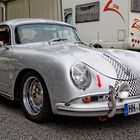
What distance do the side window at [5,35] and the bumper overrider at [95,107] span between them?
1.94 metres

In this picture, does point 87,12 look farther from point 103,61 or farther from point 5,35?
point 103,61

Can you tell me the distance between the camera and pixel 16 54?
4914mm

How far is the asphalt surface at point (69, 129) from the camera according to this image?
3.99 m

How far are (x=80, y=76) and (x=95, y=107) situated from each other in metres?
0.41

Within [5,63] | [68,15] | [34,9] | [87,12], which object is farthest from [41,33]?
[34,9]

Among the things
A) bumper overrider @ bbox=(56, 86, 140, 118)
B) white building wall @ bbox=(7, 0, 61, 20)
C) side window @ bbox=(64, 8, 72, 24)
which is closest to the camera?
bumper overrider @ bbox=(56, 86, 140, 118)

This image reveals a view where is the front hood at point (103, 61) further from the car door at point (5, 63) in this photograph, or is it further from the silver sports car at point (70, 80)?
the car door at point (5, 63)

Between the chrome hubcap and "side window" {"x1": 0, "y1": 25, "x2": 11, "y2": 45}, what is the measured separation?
105cm

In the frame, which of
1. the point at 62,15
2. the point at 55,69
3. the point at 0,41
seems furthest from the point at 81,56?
the point at 62,15

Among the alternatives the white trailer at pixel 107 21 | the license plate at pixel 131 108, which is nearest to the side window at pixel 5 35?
the license plate at pixel 131 108

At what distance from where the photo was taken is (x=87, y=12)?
11195 millimetres

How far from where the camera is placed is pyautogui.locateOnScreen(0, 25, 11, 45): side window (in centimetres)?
547

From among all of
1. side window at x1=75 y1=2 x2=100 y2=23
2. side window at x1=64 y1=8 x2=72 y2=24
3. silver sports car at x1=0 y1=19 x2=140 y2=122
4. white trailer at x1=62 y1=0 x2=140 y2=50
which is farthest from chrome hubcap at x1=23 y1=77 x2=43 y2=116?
side window at x1=64 y1=8 x2=72 y2=24

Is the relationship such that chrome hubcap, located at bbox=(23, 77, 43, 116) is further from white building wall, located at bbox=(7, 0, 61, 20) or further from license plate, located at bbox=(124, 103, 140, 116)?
white building wall, located at bbox=(7, 0, 61, 20)
